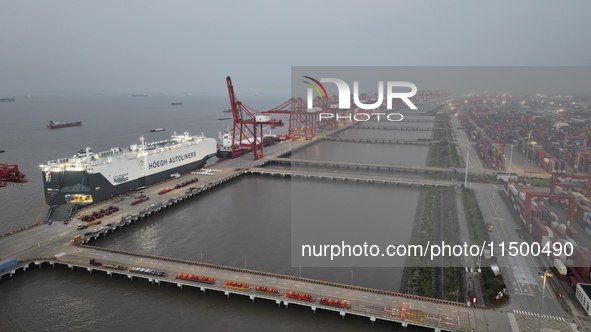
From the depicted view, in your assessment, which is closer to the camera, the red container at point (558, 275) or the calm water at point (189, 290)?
the calm water at point (189, 290)

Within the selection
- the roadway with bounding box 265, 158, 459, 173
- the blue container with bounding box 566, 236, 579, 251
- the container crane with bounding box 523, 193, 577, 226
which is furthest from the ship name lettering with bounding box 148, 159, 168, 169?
the blue container with bounding box 566, 236, 579, 251

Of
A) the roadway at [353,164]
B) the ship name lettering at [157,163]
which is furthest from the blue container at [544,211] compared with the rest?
the ship name lettering at [157,163]

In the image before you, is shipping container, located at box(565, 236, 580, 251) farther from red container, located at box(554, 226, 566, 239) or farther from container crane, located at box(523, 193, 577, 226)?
container crane, located at box(523, 193, 577, 226)

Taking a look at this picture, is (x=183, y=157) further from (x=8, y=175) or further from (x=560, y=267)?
(x=560, y=267)

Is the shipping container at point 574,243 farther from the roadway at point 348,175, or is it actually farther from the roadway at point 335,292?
the roadway at point 348,175

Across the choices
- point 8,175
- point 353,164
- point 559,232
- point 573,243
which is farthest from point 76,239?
point 353,164

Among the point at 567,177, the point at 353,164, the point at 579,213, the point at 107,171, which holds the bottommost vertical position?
the point at 353,164
